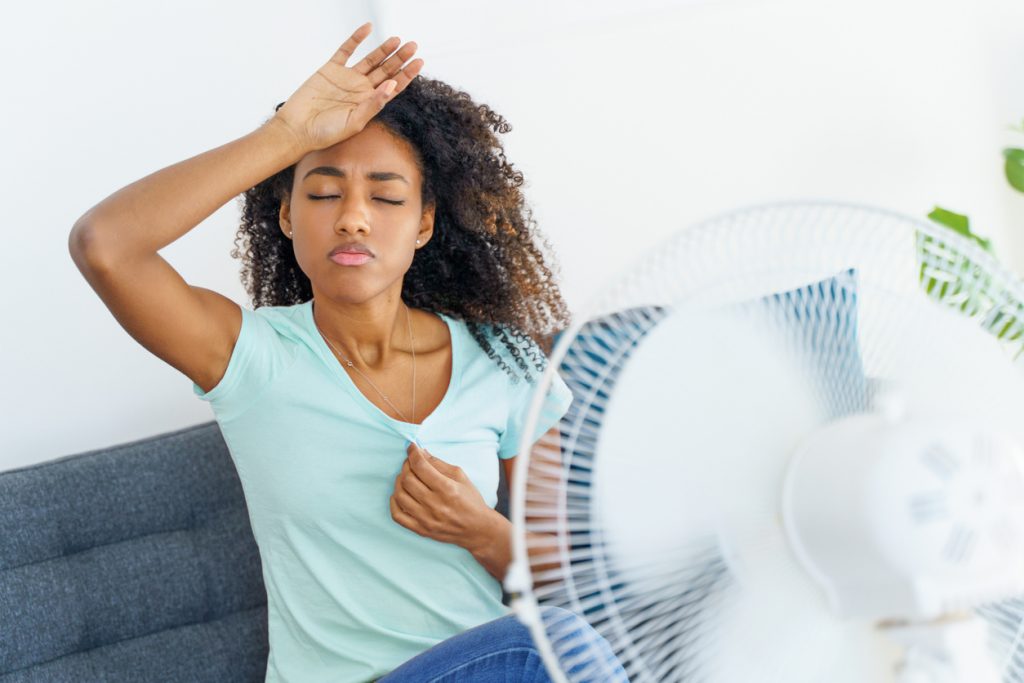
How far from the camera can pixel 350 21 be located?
5.35 ft

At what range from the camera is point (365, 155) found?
1.12 metres

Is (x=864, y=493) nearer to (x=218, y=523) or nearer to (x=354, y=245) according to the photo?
(x=354, y=245)

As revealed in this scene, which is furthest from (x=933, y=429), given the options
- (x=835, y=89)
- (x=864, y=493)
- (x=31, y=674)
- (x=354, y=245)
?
(x=835, y=89)

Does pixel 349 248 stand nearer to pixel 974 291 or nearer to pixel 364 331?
pixel 364 331

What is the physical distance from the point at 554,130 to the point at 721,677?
121 cm

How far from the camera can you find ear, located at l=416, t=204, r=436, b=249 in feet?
4.07

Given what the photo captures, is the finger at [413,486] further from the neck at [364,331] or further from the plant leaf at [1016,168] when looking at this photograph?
the plant leaf at [1016,168]

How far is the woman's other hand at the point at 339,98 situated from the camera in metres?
1.03

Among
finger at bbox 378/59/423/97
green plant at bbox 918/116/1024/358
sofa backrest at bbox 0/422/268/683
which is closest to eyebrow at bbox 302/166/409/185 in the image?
finger at bbox 378/59/423/97

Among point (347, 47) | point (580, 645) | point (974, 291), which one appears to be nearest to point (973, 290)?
point (974, 291)

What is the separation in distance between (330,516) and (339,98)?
45cm

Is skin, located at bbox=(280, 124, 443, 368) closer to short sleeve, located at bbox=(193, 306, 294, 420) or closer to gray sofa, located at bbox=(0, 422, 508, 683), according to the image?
short sleeve, located at bbox=(193, 306, 294, 420)

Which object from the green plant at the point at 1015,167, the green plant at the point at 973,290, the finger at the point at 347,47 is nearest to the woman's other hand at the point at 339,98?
the finger at the point at 347,47

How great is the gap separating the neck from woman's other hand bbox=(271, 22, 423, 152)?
0.21 meters
